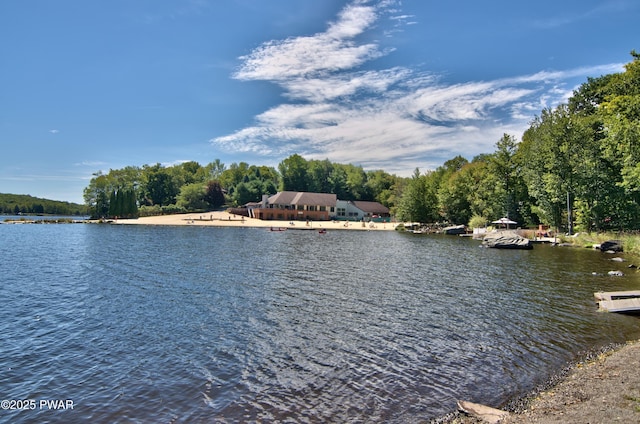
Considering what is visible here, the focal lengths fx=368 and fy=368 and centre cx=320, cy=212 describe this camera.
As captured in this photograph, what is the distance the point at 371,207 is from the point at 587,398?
4316 inches

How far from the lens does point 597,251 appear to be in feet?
123

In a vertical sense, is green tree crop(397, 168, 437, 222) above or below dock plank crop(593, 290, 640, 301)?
above

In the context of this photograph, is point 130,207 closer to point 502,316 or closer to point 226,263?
point 226,263

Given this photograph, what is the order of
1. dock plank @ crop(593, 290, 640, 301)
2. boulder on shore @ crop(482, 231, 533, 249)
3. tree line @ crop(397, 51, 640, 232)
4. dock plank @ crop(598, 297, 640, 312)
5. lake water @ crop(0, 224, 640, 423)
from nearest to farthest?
lake water @ crop(0, 224, 640, 423), dock plank @ crop(598, 297, 640, 312), dock plank @ crop(593, 290, 640, 301), tree line @ crop(397, 51, 640, 232), boulder on shore @ crop(482, 231, 533, 249)

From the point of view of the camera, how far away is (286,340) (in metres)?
12.6

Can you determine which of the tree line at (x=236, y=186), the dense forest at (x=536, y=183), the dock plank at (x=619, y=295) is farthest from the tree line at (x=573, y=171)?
the tree line at (x=236, y=186)

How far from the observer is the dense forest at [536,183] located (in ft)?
132

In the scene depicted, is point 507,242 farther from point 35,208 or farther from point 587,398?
point 35,208

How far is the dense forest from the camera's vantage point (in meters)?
40.2

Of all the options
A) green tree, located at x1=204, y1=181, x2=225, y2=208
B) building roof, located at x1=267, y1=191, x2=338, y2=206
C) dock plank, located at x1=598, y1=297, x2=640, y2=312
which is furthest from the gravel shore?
green tree, located at x1=204, y1=181, x2=225, y2=208

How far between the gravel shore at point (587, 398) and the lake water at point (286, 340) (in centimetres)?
65

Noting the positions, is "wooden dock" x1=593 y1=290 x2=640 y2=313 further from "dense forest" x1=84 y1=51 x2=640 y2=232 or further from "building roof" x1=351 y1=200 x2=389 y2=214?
"building roof" x1=351 y1=200 x2=389 y2=214

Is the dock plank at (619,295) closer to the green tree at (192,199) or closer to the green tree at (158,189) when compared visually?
the green tree at (192,199)

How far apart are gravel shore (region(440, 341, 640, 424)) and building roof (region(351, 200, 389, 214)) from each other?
344 feet
